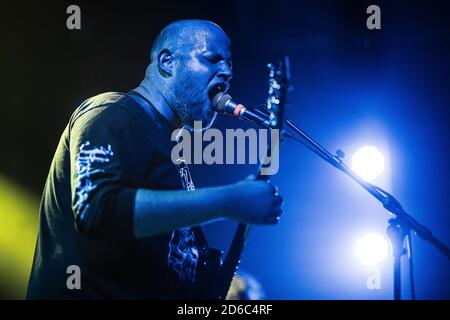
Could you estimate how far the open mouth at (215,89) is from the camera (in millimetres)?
2236

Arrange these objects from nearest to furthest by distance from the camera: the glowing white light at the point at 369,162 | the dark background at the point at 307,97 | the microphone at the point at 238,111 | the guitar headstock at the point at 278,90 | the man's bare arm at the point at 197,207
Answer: the man's bare arm at the point at 197,207
the guitar headstock at the point at 278,90
the microphone at the point at 238,111
the dark background at the point at 307,97
the glowing white light at the point at 369,162

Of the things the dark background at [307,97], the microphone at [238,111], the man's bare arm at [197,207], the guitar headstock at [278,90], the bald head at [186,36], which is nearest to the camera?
the man's bare arm at [197,207]

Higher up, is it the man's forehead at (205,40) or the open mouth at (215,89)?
the man's forehead at (205,40)

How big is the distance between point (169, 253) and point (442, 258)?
3.30m

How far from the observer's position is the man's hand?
155cm

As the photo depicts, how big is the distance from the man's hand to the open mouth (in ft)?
2.48

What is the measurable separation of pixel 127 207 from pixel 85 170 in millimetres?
205

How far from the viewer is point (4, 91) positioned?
3.81 meters

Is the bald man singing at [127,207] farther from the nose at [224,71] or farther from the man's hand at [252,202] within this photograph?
the nose at [224,71]

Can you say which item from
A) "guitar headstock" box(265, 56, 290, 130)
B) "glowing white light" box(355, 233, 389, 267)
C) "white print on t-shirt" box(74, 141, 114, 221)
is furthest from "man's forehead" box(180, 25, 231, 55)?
"glowing white light" box(355, 233, 389, 267)

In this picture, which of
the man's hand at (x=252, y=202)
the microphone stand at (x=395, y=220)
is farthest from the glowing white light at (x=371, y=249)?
the man's hand at (x=252, y=202)

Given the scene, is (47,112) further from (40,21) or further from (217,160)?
(217,160)

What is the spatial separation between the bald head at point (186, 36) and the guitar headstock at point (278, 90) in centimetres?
49
